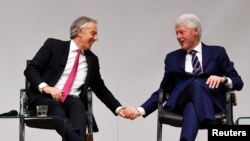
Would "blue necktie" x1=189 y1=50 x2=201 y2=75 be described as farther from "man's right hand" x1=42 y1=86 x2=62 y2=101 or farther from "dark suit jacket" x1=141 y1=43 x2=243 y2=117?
"man's right hand" x1=42 y1=86 x2=62 y2=101

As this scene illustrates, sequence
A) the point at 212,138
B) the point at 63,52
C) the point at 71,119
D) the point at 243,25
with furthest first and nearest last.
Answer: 1. the point at 243,25
2. the point at 63,52
3. the point at 71,119
4. the point at 212,138

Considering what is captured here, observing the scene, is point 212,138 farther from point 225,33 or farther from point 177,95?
point 225,33

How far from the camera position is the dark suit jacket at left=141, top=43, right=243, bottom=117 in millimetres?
4410

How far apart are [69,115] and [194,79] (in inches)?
30.1

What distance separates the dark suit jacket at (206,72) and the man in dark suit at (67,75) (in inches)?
14.0

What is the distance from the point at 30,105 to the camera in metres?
4.42

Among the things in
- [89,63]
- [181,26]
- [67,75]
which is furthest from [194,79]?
[67,75]

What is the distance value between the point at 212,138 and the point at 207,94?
3.31 feet

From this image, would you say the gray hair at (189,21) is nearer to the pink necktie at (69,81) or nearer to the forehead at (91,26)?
the forehead at (91,26)

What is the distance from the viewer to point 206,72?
4.46 meters

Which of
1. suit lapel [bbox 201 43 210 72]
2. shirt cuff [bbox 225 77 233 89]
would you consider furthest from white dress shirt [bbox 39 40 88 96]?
shirt cuff [bbox 225 77 233 89]

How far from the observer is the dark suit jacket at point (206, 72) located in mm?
4410

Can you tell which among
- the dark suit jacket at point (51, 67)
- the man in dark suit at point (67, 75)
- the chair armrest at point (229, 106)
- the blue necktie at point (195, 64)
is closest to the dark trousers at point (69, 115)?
the man in dark suit at point (67, 75)

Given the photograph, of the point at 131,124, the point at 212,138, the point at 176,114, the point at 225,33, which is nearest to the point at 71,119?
the point at 176,114
